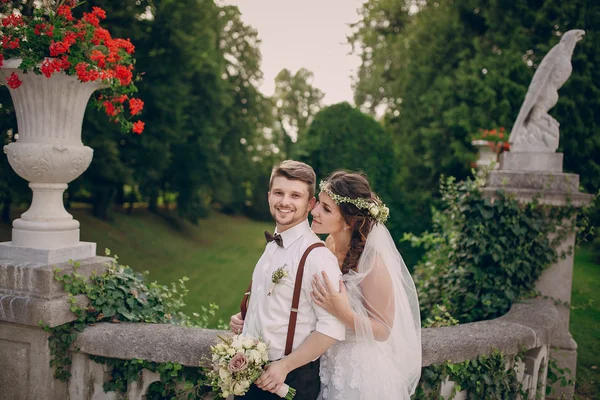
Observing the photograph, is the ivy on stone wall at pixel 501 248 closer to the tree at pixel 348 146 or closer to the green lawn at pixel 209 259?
the green lawn at pixel 209 259

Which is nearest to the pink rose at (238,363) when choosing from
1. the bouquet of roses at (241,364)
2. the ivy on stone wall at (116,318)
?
the bouquet of roses at (241,364)

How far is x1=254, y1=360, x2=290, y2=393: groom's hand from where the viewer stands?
2.25 m

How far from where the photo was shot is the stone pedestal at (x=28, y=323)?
10.0 feet

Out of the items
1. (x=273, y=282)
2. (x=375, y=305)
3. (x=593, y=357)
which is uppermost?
(x=273, y=282)

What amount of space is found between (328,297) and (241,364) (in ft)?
1.60

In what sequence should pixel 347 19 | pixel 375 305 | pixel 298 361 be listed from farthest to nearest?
1. pixel 347 19
2. pixel 375 305
3. pixel 298 361

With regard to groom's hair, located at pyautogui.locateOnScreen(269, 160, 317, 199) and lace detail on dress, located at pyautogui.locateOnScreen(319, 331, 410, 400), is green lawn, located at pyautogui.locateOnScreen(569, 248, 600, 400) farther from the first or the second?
groom's hair, located at pyautogui.locateOnScreen(269, 160, 317, 199)

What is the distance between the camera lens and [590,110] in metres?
14.2

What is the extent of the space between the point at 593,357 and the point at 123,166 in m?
12.4

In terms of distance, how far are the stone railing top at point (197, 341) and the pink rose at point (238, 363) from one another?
723mm

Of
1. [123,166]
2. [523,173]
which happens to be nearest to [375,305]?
[523,173]

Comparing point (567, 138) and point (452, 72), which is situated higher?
point (452, 72)

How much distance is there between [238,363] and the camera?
2.23 meters

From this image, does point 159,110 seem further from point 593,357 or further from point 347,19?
point 593,357
